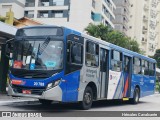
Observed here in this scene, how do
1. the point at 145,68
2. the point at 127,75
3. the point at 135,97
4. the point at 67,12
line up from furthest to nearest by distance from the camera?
1. the point at 67,12
2. the point at 145,68
3. the point at 135,97
4. the point at 127,75

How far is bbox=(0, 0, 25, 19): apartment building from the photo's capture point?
60.9m

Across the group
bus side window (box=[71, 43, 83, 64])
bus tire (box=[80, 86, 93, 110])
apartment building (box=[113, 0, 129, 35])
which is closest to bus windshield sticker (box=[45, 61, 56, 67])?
bus side window (box=[71, 43, 83, 64])

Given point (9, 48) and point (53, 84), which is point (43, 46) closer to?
point (53, 84)

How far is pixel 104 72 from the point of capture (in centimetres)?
1595

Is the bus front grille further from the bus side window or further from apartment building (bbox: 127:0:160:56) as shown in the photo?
apartment building (bbox: 127:0:160:56)

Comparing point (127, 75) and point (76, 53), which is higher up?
point (76, 53)

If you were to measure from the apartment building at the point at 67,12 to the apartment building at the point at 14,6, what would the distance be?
1.50 metres

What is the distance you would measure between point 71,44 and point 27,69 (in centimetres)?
183

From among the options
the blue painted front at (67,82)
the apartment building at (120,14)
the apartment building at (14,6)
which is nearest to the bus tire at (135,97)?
the blue painted front at (67,82)

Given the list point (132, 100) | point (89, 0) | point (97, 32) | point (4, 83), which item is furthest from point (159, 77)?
point (4, 83)

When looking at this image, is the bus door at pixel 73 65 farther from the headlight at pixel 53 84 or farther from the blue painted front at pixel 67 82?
the headlight at pixel 53 84

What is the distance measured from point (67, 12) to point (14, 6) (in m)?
9.14

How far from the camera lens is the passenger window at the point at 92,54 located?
14304 millimetres

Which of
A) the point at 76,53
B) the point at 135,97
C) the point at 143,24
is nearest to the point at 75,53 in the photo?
the point at 76,53
